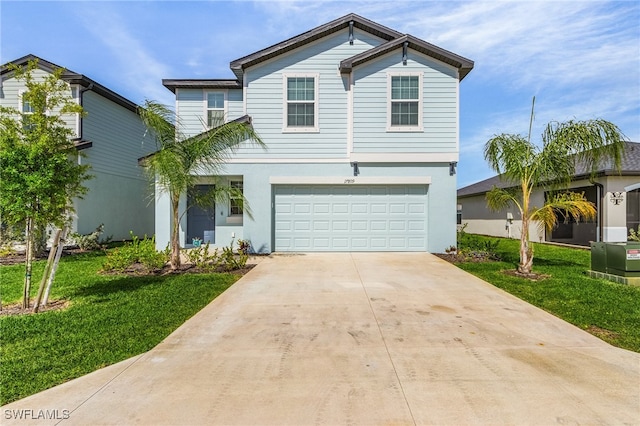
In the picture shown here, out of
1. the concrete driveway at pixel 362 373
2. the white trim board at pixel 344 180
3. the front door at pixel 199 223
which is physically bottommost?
the concrete driveway at pixel 362 373

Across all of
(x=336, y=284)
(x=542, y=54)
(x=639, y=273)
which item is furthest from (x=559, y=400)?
(x=542, y=54)

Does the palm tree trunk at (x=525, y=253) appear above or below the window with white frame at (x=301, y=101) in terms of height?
below

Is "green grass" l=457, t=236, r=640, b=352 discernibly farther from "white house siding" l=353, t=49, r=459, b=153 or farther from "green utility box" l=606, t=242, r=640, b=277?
"white house siding" l=353, t=49, r=459, b=153

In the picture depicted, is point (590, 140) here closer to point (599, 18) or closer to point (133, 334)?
point (599, 18)

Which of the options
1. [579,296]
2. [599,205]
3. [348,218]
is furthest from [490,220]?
[579,296]

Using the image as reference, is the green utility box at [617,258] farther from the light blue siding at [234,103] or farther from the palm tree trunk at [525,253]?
the light blue siding at [234,103]

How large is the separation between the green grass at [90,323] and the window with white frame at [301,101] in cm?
629

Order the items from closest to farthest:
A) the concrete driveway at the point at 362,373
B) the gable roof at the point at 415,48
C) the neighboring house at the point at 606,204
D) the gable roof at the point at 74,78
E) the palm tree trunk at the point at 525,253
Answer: the concrete driveway at the point at 362,373 < the palm tree trunk at the point at 525,253 < the gable roof at the point at 415,48 < the gable roof at the point at 74,78 < the neighboring house at the point at 606,204

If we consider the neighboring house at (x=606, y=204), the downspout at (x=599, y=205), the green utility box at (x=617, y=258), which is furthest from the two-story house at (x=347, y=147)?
the downspout at (x=599, y=205)

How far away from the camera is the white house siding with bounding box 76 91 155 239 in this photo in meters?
14.4

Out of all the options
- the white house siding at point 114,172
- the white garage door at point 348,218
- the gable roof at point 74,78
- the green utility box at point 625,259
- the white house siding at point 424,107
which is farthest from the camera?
the white house siding at point 114,172

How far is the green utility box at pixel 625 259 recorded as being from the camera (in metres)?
7.59

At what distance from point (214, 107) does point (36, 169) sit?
9110 mm

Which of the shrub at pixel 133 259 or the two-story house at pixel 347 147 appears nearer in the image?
the shrub at pixel 133 259
